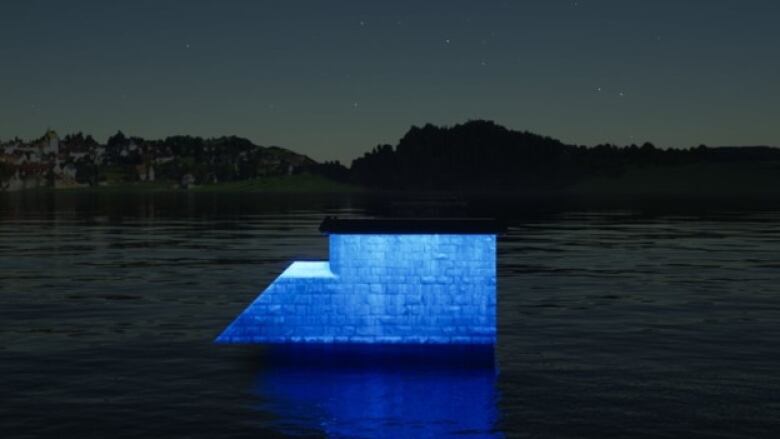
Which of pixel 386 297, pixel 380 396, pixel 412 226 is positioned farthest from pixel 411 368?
pixel 412 226

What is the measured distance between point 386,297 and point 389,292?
0.13 m

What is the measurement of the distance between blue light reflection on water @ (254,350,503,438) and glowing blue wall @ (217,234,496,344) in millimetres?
575

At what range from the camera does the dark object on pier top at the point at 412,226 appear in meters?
21.7

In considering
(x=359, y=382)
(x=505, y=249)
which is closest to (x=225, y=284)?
(x=359, y=382)

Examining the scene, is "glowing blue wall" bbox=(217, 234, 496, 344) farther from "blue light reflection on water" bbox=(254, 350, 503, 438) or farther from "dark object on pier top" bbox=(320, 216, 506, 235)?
"blue light reflection on water" bbox=(254, 350, 503, 438)

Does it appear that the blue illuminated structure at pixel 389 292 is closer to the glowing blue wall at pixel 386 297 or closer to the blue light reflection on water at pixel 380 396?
the glowing blue wall at pixel 386 297

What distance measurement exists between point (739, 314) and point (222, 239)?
43.9 meters

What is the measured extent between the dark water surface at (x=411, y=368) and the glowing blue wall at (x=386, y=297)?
97 centimetres

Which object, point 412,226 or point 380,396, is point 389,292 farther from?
point 380,396

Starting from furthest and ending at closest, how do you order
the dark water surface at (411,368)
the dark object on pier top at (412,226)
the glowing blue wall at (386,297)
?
the dark object on pier top at (412,226)
the glowing blue wall at (386,297)
the dark water surface at (411,368)

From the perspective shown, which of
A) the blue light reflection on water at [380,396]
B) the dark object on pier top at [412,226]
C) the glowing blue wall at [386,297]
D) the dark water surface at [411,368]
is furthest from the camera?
the dark object on pier top at [412,226]

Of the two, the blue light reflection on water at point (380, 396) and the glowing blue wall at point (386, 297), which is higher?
the glowing blue wall at point (386, 297)

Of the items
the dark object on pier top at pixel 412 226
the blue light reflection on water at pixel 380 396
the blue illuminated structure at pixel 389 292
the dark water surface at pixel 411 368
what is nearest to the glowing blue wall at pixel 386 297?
the blue illuminated structure at pixel 389 292

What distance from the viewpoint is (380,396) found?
1825cm
